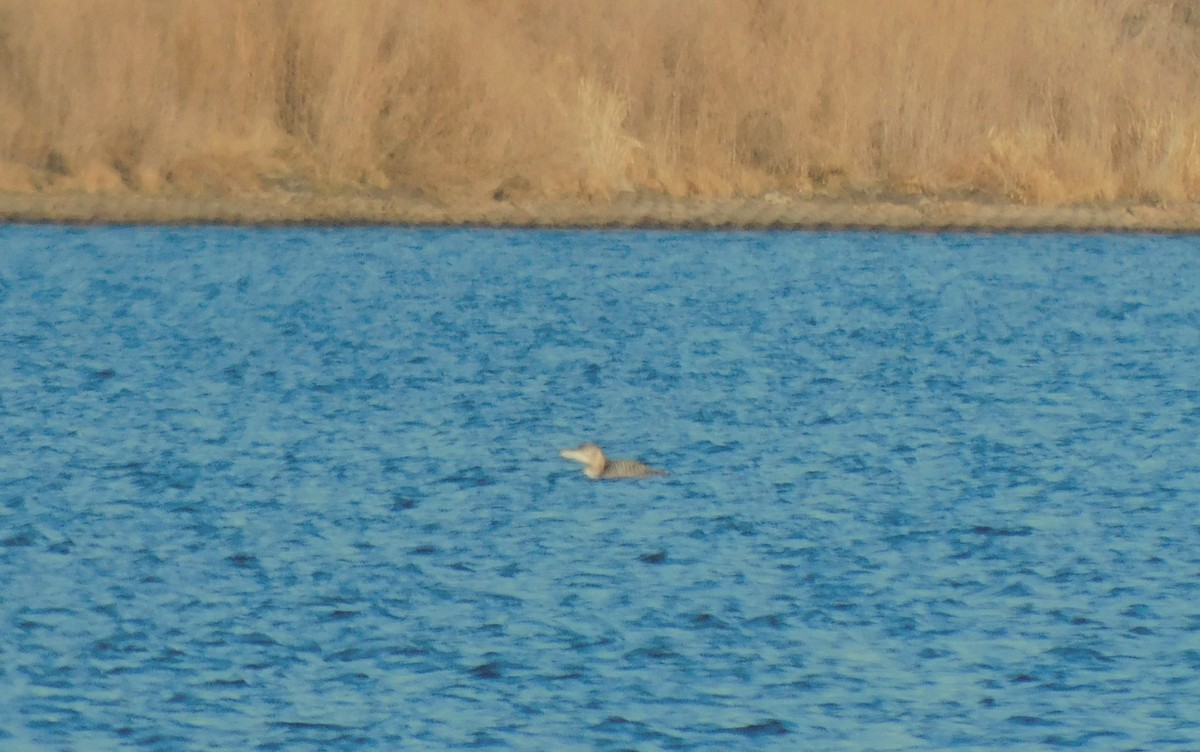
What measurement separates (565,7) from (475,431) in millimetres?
16988

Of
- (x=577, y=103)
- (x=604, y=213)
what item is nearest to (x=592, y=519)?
(x=604, y=213)

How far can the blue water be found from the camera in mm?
8320

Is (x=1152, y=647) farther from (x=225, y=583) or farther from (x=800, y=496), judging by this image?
(x=225, y=583)

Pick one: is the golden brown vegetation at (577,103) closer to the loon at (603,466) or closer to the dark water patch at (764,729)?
the loon at (603,466)

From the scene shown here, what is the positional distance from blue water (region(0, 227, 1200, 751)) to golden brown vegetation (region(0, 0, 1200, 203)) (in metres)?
6.51

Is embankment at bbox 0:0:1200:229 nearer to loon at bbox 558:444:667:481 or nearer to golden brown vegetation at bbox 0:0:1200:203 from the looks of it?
golden brown vegetation at bbox 0:0:1200:203

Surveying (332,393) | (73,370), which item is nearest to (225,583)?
(332,393)

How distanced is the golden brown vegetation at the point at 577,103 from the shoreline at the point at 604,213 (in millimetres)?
484

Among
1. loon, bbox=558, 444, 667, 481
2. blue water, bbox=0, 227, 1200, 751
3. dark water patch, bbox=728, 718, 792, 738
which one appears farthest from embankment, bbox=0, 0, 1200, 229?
dark water patch, bbox=728, 718, 792, 738

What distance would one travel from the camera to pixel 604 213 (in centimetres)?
2780

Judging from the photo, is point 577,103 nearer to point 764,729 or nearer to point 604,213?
point 604,213

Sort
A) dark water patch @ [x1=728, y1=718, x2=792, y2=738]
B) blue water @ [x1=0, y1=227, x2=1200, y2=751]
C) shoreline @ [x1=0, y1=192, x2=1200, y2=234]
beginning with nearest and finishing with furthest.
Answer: dark water patch @ [x1=728, y1=718, x2=792, y2=738]
blue water @ [x1=0, y1=227, x2=1200, y2=751]
shoreline @ [x1=0, y1=192, x2=1200, y2=234]

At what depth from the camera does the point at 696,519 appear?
11680mm

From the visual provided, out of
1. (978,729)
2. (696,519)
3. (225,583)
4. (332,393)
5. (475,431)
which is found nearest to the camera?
(978,729)
